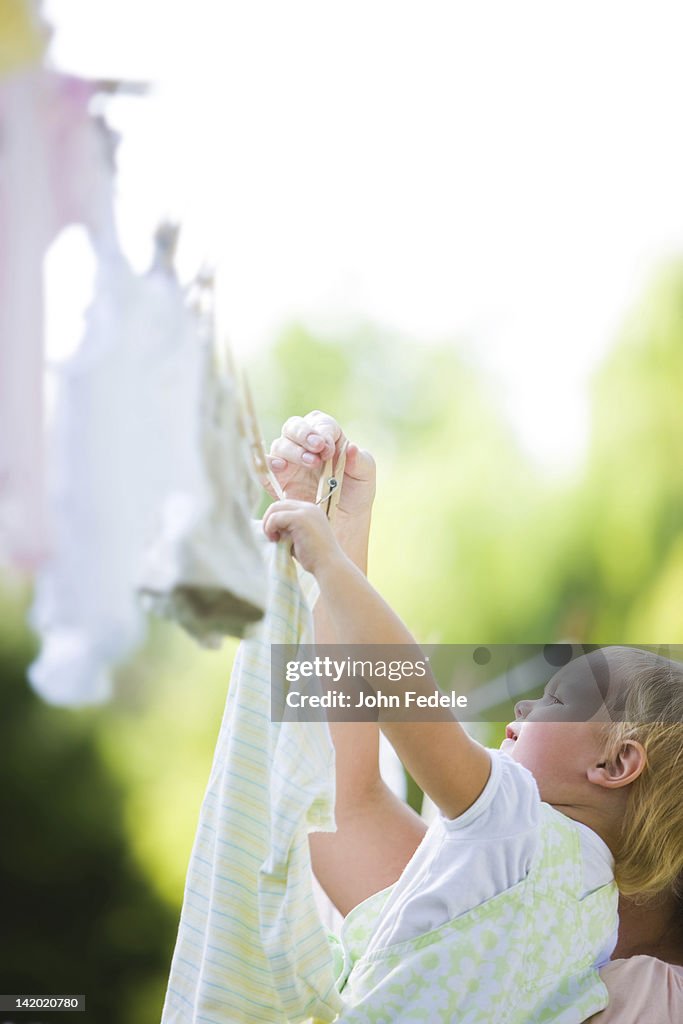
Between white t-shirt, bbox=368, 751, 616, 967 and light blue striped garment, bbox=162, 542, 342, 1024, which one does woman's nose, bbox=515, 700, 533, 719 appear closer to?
white t-shirt, bbox=368, 751, 616, 967

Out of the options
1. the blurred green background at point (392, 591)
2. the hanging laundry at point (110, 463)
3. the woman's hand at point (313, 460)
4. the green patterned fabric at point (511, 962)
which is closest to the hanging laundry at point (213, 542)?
the hanging laundry at point (110, 463)

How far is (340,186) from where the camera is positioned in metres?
1.53

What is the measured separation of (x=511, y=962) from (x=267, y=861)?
0.65ft

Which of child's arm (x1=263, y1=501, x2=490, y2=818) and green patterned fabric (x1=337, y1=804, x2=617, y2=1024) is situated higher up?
child's arm (x1=263, y1=501, x2=490, y2=818)

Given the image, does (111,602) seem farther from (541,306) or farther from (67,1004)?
(541,306)

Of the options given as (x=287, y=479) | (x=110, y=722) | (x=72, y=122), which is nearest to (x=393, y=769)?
(x=287, y=479)

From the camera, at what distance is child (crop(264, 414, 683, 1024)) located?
2.23ft

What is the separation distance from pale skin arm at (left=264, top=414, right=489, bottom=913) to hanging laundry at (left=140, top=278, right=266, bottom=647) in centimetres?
6

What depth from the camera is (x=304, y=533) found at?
0.67 m

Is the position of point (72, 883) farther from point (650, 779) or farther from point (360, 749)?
point (650, 779)

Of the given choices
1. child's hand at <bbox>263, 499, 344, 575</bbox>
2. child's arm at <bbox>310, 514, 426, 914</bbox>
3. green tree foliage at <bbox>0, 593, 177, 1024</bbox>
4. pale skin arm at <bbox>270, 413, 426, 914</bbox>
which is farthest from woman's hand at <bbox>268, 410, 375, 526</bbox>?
green tree foliage at <bbox>0, 593, 177, 1024</bbox>

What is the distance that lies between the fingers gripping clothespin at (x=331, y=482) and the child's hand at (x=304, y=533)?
109 mm

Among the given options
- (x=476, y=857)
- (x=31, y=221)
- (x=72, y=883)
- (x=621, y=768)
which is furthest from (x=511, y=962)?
(x=72, y=883)

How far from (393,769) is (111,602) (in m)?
0.61
